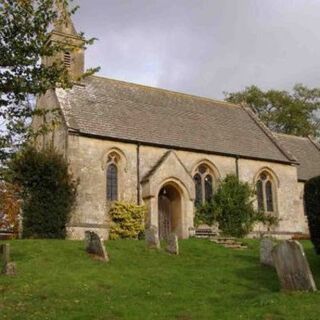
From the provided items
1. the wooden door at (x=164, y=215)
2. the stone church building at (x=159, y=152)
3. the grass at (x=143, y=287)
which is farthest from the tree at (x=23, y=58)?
the wooden door at (x=164, y=215)

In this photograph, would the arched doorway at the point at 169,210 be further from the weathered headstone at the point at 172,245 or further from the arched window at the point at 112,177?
the weathered headstone at the point at 172,245

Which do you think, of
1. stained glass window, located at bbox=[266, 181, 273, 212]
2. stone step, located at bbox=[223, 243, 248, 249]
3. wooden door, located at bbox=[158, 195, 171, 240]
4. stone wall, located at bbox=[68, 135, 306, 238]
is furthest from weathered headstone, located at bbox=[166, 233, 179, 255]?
stained glass window, located at bbox=[266, 181, 273, 212]

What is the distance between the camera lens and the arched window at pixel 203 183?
32875 mm

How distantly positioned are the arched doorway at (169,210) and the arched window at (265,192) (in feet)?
21.9

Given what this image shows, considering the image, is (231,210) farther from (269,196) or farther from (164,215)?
(269,196)

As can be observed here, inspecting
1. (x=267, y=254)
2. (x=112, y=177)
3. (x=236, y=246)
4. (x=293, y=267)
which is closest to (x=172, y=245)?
(x=267, y=254)

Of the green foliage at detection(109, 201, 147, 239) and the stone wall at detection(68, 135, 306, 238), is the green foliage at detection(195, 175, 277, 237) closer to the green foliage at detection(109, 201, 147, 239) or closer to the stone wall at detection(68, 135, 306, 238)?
the stone wall at detection(68, 135, 306, 238)

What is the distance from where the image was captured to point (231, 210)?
32.3 m

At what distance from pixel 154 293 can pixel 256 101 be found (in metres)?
43.7

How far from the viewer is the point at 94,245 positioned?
64.8 ft

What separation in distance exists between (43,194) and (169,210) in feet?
26.2

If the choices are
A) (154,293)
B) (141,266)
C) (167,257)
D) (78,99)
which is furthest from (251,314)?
(78,99)

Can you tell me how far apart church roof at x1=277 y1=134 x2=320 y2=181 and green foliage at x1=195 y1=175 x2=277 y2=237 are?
7221mm

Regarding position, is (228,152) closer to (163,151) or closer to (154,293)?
(163,151)
